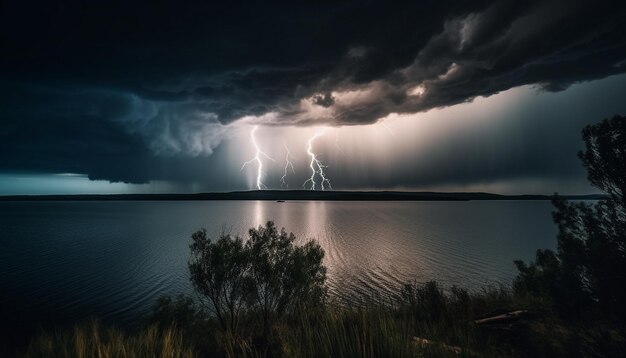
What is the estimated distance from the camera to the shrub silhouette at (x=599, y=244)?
11227 mm

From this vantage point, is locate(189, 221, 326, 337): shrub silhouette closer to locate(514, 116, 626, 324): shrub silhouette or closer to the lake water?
the lake water

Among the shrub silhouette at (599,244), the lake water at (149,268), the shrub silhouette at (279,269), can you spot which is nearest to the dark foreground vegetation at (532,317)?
the shrub silhouette at (599,244)

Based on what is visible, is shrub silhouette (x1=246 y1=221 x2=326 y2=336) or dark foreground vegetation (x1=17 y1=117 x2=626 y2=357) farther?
shrub silhouette (x1=246 y1=221 x2=326 y2=336)

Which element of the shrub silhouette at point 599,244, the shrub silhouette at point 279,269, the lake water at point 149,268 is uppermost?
the shrub silhouette at point 599,244

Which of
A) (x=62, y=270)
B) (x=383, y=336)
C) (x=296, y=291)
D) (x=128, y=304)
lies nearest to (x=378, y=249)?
(x=296, y=291)

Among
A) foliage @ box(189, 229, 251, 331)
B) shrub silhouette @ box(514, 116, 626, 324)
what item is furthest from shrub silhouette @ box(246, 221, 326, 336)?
shrub silhouette @ box(514, 116, 626, 324)

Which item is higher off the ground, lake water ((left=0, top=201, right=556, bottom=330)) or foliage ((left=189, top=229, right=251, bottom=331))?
foliage ((left=189, top=229, right=251, bottom=331))

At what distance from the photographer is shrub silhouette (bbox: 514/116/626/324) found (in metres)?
11.2

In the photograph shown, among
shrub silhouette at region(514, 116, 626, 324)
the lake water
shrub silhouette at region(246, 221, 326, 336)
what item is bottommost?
the lake water

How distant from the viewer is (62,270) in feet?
187

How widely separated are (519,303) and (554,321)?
5.59 m

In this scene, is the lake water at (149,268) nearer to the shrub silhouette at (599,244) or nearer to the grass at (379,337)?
the grass at (379,337)

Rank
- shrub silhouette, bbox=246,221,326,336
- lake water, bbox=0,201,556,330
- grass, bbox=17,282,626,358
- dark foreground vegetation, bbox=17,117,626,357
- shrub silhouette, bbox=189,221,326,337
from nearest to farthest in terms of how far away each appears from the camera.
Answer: grass, bbox=17,282,626,358, dark foreground vegetation, bbox=17,117,626,357, shrub silhouette, bbox=246,221,326,336, shrub silhouette, bbox=189,221,326,337, lake water, bbox=0,201,556,330

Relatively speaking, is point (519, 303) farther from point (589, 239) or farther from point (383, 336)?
point (383, 336)
